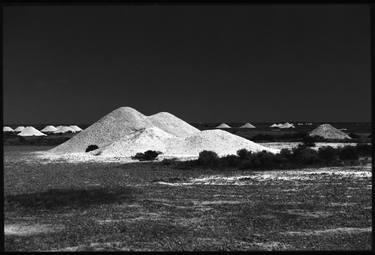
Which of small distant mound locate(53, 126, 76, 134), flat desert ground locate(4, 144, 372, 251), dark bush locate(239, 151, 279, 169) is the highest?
small distant mound locate(53, 126, 76, 134)

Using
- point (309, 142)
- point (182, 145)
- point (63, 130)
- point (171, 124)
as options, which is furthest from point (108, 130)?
point (63, 130)

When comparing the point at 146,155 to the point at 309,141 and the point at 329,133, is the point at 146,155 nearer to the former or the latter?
the point at 309,141

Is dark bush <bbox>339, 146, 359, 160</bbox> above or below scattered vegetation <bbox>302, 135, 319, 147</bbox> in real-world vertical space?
below

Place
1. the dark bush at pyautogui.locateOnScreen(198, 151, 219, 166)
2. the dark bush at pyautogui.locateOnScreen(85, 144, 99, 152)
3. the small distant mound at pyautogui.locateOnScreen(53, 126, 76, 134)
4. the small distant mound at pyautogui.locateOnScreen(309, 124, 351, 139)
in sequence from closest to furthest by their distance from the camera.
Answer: the dark bush at pyautogui.locateOnScreen(198, 151, 219, 166), the dark bush at pyautogui.locateOnScreen(85, 144, 99, 152), the small distant mound at pyautogui.locateOnScreen(309, 124, 351, 139), the small distant mound at pyautogui.locateOnScreen(53, 126, 76, 134)

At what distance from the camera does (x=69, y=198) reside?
44.6 feet

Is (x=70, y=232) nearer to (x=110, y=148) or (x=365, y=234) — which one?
(x=365, y=234)

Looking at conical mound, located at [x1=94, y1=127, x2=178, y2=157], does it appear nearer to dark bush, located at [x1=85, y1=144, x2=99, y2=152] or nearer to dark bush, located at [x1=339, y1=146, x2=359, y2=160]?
dark bush, located at [x1=85, y1=144, x2=99, y2=152]

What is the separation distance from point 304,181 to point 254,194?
3.46m

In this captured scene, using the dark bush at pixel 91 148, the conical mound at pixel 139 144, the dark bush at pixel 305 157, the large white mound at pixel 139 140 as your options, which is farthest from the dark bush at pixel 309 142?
the dark bush at pixel 91 148

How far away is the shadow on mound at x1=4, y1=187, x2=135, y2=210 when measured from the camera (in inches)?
491

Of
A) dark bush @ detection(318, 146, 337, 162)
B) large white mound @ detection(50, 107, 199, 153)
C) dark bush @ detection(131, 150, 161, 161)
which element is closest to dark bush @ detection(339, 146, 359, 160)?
dark bush @ detection(318, 146, 337, 162)

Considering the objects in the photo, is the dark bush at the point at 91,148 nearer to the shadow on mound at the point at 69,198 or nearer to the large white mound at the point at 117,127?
the large white mound at the point at 117,127

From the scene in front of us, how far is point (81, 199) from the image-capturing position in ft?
44.0
